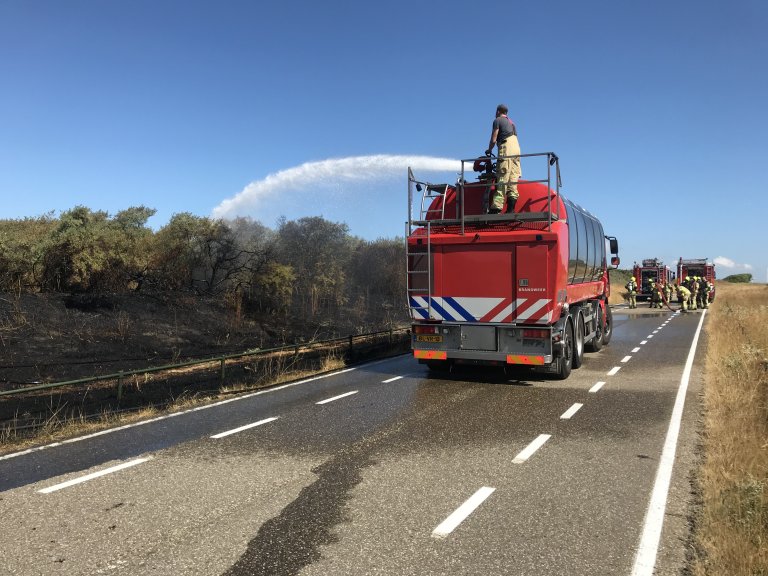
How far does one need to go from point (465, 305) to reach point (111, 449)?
607cm

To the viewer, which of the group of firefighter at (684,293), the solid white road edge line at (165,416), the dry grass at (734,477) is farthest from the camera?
the group of firefighter at (684,293)

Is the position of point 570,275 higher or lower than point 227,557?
higher

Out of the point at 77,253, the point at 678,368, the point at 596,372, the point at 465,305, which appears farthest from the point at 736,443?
the point at 77,253

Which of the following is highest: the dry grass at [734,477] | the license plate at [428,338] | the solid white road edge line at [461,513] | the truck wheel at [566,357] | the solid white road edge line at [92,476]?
the license plate at [428,338]

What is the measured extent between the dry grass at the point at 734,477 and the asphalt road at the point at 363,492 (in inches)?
7.6

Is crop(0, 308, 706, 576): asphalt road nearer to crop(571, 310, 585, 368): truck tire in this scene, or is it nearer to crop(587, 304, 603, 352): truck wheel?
crop(571, 310, 585, 368): truck tire

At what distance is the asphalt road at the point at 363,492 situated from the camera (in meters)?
3.55

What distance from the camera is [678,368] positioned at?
452 inches

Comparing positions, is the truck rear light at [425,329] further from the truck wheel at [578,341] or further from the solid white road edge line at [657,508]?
the solid white road edge line at [657,508]

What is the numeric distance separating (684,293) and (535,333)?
86.7 ft

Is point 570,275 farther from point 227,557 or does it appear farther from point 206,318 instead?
point 206,318

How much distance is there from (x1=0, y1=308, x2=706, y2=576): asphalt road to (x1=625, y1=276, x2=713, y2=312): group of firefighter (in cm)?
2673

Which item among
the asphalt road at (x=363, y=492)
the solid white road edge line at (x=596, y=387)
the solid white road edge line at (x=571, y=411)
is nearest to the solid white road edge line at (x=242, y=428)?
the asphalt road at (x=363, y=492)

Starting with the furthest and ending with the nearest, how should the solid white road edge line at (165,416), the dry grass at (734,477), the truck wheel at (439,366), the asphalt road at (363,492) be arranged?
the truck wheel at (439,366) → the solid white road edge line at (165,416) → the asphalt road at (363,492) → the dry grass at (734,477)
